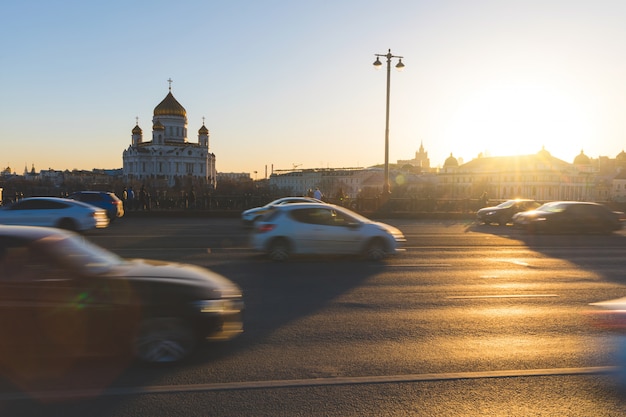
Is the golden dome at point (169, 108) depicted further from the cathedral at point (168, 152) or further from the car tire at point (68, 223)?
the car tire at point (68, 223)

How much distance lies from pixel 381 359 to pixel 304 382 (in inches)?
43.2

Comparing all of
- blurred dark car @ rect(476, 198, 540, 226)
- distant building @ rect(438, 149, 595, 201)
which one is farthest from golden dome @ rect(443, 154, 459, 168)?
blurred dark car @ rect(476, 198, 540, 226)

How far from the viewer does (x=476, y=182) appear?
147500mm

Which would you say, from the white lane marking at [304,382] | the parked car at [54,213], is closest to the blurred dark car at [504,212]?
the parked car at [54,213]

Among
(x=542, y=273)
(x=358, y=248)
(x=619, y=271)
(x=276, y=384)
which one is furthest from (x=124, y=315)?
(x=619, y=271)

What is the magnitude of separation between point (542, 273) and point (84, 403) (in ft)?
34.3

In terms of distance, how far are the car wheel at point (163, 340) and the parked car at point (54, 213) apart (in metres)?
14.8

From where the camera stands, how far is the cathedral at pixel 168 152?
140250mm

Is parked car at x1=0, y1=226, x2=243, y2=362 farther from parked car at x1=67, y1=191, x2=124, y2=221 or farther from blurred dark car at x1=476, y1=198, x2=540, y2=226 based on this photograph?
blurred dark car at x1=476, y1=198, x2=540, y2=226

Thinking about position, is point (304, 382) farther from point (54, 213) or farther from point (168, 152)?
point (168, 152)

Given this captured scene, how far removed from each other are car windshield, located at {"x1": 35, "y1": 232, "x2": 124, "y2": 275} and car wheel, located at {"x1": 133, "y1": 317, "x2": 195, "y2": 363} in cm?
78

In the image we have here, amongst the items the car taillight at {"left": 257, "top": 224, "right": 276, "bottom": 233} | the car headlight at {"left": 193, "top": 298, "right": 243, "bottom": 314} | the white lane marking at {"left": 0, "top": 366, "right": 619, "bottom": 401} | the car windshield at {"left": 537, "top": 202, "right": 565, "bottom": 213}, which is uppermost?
the car windshield at {"left": 537, "top": 202, "right": 565, "bottom": 213}

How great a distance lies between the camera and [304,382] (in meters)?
5.22

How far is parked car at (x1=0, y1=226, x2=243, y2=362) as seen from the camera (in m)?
5.10
